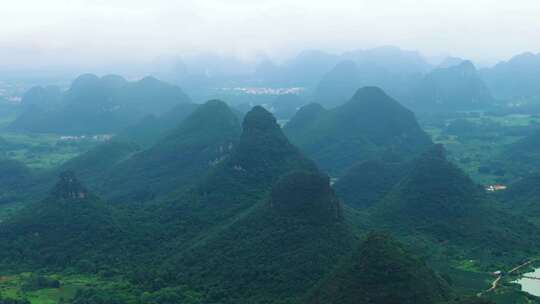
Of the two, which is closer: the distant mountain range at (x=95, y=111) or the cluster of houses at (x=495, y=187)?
the cluster of houses at (x=495, y=187)

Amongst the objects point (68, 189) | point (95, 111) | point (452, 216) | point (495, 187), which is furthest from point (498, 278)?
point (95, 111)

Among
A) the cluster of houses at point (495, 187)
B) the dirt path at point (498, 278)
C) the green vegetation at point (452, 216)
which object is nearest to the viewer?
the dirt path at point (498, 278)

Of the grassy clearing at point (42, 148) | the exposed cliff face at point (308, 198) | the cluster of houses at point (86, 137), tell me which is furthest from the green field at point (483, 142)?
the cluster of houses at point (86, 137)

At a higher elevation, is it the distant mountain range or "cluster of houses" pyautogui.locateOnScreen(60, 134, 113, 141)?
the distant mountain range

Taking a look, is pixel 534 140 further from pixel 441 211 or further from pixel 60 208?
pixel 60 208

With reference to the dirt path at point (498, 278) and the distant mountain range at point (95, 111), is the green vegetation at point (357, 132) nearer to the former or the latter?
the dirt path at point (498, 278)

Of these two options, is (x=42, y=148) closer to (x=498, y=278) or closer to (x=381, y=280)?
(x=498, y=278)

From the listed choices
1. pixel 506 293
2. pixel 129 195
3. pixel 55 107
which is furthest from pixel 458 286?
pixel 55 107

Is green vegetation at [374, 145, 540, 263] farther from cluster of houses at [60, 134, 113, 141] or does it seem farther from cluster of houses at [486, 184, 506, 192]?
cluster of houses at [60, 134, 113, 141]

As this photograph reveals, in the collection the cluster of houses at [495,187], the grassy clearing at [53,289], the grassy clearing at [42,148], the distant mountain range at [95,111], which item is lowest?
the grassy clearing at [53,289]

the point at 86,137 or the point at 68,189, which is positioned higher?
the point at 68,189

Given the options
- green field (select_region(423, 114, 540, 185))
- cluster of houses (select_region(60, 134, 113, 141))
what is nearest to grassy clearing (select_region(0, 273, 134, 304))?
green field (select_region(423, 114, 540, 185))
